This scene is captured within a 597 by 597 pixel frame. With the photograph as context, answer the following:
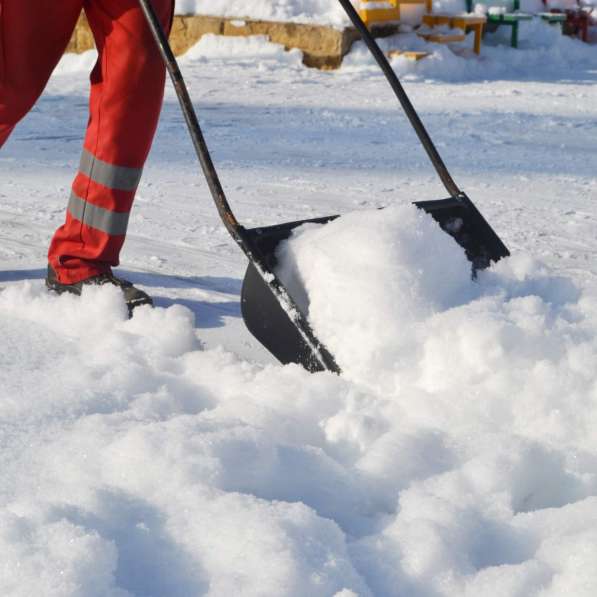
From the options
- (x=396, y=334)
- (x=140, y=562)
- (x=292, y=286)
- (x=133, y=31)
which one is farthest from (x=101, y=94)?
(x=140, y=562)

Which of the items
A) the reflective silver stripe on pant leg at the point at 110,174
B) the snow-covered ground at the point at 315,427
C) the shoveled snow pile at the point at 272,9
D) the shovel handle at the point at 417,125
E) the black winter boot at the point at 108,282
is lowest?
the shoveled snow pile at the point at 272,9

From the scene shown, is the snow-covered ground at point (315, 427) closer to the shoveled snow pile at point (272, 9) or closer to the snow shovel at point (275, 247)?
the snow shovel at point (275, 247)

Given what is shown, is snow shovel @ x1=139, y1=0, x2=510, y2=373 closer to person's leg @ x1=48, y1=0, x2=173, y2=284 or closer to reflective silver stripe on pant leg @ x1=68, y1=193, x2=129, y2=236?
person's leg @ x1=48, y1=0, x2=173, y2=284

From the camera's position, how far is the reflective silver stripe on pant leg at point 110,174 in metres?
2.49

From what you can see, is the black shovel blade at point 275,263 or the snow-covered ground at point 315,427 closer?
the snow-covered ground at point 315,427

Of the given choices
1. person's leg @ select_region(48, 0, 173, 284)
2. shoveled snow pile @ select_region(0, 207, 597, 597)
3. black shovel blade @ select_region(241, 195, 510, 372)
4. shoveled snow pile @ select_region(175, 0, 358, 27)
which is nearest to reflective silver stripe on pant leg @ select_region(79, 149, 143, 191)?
person's leg @ select_region(48, 0, 173, 284)

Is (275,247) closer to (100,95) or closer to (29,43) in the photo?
(100,95)

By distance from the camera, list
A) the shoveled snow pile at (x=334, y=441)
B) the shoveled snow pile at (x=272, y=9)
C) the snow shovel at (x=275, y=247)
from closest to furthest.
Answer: the shoveled snow pile at (x=334, y=441)
the snow shovel at (x=275, y=247)
the shoveled snow pile at (x=272, y=9)

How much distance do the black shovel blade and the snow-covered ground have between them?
0.04 metres

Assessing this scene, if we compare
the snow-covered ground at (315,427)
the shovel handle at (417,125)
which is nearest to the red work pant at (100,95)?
the snow-covered ground at (315,427)

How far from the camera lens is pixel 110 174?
2.49m

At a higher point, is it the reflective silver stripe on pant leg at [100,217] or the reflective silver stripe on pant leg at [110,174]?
the reflective silver stripe on pant leg at [110,174]

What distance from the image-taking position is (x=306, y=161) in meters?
4.49

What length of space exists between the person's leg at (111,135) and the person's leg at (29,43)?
0.08m
